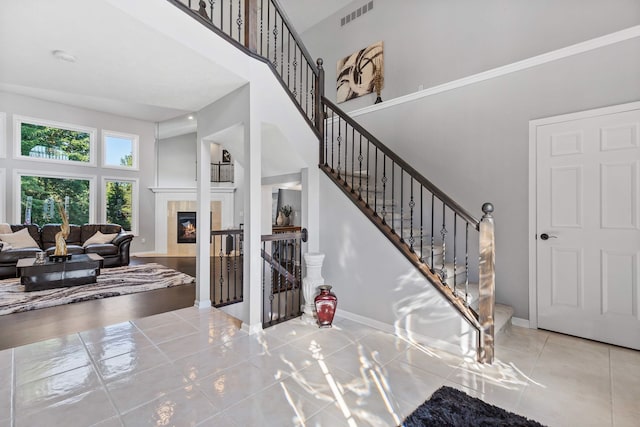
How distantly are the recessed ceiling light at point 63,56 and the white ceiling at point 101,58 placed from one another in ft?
0.12

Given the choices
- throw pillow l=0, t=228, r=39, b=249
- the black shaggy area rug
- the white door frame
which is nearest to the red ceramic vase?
the black shaggy area rug

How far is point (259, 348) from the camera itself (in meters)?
2.65

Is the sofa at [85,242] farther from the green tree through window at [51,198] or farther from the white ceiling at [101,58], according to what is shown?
the white ceiling at [101,58]

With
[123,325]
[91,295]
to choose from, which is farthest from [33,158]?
[123,325]

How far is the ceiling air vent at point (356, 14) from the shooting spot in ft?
16.5

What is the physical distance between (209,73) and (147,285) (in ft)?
12.4

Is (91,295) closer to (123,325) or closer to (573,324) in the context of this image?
(123,325)

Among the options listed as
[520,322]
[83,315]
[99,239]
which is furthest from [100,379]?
[99,239]

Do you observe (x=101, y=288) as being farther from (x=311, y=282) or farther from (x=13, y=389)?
(x=311, y=282)

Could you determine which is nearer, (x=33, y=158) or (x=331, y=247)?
(x=331, y=247)

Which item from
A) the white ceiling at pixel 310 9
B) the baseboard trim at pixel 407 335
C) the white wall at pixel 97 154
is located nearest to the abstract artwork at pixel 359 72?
the white ceiling at pixel 310 9

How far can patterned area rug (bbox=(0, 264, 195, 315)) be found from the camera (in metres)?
3.93

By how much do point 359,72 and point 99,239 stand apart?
656 cm

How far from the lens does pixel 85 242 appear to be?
21.4 ft
